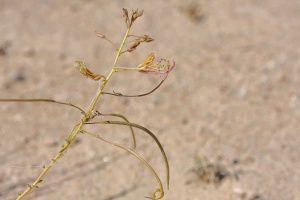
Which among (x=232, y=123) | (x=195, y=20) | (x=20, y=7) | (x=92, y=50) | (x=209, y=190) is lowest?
(x=209, y=190)

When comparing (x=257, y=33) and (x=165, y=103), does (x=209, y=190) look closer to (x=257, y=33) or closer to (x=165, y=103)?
(x=165, y=103)

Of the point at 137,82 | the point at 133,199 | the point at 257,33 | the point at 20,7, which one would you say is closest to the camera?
the point at 133,199

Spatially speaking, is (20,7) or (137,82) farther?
(20,7)

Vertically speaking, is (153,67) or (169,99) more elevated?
(169,99)

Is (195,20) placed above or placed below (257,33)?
above

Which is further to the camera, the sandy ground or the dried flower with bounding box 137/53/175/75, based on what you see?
the sandy ground

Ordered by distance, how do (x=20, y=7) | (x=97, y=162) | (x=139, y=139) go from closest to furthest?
(x=97, y=162), (x=139, y=139), (x=20, y=7)

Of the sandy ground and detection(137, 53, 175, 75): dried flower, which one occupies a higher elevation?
the sandy ground

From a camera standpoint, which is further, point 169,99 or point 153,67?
point 169,99

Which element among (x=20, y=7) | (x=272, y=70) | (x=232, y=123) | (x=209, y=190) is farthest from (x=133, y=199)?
(x=20, y=7)
